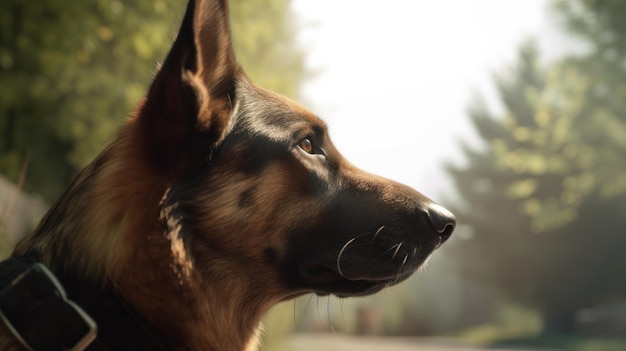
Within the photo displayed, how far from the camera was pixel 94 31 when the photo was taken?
9734 millimetres

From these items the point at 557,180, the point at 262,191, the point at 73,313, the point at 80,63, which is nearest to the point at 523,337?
the point at 557,180

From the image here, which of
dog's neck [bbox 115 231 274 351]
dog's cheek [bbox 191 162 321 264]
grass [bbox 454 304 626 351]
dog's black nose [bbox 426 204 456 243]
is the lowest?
dog's neck [bbox 115 231 274 351]

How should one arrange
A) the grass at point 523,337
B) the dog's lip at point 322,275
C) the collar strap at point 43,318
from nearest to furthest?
the collar strap at point 43,318
the dog's lip at point 322,275
the grass at point 523,337

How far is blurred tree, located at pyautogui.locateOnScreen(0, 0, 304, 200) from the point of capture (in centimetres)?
970

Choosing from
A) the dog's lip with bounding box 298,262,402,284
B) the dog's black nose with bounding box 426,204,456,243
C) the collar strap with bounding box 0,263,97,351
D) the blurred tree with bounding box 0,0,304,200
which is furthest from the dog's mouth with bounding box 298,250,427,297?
the blurred tree with bounding box 0,0,304,200

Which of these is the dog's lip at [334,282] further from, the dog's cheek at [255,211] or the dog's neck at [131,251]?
the dog's neck at [131,251]

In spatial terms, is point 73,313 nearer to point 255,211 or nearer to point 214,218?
point 214,218

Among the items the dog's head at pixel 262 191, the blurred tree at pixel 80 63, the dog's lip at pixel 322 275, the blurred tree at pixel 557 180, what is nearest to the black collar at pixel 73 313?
the dog's head at pixel 262 191

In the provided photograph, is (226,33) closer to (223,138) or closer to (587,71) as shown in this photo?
(223,138)

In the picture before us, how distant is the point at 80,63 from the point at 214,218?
8572 mm

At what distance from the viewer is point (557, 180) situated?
96.4 ft

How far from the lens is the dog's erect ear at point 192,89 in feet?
7.84

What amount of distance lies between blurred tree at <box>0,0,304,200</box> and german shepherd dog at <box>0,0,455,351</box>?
7135 millimetres

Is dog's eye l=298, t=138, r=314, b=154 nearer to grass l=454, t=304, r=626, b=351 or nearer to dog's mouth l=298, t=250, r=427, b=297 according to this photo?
dog's mouth l=298, t=250, r=427, b=297
